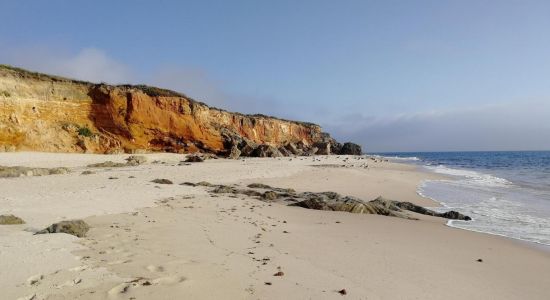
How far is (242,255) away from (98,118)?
32536 mm

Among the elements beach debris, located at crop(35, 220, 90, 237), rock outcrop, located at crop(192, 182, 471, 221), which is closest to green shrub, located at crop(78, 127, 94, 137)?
rock outcrop, located at crop(192, 182, 471, 221)

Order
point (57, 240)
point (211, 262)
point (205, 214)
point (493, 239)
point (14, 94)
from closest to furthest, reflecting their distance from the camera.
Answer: point (211, 262) → point (57, 240) → point (493, 239) → point (205, 214) → point (14, 94)

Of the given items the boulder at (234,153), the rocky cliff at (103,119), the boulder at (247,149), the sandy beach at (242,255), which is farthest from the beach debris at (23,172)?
the boulder at (247,149)

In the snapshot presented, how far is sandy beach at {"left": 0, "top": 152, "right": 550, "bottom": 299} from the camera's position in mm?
4840

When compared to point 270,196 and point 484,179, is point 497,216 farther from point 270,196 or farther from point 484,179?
point 484,179

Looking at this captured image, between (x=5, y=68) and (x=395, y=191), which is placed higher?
(x=5, y=68)

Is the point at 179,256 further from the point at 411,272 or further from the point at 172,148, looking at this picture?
the point at 172,148

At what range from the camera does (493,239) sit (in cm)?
891

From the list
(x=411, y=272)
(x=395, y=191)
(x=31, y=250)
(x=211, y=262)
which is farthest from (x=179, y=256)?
(x=395, y=191)

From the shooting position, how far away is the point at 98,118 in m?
34.8

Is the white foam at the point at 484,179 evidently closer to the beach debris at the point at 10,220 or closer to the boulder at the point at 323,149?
the beach debris at the point at 10,220

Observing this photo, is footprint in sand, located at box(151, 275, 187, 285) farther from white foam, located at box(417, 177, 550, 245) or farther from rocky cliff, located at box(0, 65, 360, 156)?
rocky cliff, located at box(0, 65, 360, 156)

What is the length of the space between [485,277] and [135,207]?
8.25m

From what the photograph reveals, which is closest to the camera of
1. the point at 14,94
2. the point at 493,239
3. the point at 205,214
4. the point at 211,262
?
the point at 211,262
